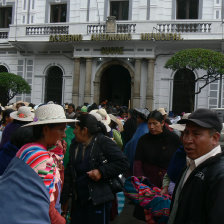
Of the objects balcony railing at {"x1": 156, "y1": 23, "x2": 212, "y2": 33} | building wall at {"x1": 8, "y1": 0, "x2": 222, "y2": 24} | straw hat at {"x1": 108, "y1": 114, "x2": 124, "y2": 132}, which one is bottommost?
straw hat at {"x1": 108, "y1": 114, "x2": 124, "y2": 132}

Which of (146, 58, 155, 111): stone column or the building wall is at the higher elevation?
the building wall

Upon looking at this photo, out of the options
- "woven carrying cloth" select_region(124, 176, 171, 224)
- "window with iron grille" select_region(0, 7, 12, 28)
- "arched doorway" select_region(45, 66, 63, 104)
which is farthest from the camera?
"window with iron grille" select_region(0, 7, 12, 28)

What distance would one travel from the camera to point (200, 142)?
2.26 meters

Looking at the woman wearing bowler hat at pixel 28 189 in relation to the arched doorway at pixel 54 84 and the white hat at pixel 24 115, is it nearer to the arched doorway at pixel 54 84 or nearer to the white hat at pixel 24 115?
the white hat at pixel 24 115

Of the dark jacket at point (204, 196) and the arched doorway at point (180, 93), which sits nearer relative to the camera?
the dark jacket at point (204, 196)

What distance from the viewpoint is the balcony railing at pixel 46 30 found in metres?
19.3

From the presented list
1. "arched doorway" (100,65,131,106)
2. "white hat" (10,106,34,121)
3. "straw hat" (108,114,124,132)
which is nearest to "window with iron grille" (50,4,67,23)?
"arched doorway" (100,65,131,106)

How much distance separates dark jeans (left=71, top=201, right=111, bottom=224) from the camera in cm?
345

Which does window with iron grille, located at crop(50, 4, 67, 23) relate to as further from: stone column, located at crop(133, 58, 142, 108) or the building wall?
stone column, located at crop(133, 58, 142, 108)

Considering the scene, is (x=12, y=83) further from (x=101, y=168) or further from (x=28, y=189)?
(x=28, y=189)

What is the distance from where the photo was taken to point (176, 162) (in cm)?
343

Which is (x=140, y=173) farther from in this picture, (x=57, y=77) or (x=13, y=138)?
(x=57, y=77)

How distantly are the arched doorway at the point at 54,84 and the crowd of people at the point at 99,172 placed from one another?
15.6 metres

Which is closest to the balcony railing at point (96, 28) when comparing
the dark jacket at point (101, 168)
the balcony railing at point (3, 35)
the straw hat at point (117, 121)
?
the balcony railing at point (3, 35)
